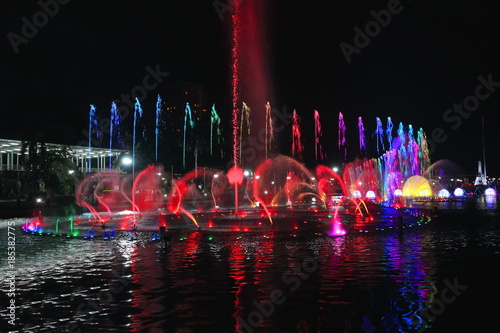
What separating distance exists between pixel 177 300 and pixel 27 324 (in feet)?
8.74

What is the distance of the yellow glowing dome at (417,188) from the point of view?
69.7 m

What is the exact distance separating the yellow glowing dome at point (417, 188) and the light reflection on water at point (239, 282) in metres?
53.0

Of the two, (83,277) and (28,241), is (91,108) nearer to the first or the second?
(28,241)

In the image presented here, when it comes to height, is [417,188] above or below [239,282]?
above

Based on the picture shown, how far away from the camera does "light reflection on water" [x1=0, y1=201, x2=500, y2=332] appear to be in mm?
8094

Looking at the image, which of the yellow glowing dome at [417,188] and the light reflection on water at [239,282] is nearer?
the light reflection on water at [239,282]

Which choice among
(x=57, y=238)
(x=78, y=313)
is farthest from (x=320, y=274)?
(x=57, y=238)

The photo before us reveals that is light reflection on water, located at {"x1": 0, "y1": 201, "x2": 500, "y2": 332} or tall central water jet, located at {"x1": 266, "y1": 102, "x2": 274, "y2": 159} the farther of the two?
tall central water jet, located at {"x1": 266, "y1": 102, "x2": 274, "y2": 159}

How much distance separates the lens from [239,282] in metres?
11.1

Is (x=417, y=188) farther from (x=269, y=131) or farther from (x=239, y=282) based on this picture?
(x=239, y=282)

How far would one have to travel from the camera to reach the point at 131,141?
6869 centimetres

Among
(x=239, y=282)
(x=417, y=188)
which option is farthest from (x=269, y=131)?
(x=239, y=282)

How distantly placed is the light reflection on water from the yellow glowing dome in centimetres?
5298

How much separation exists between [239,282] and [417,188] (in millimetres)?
63797
